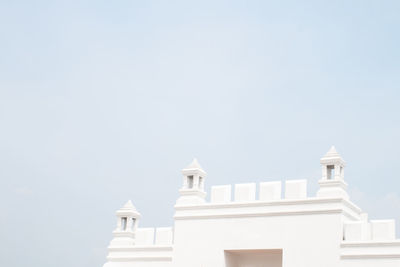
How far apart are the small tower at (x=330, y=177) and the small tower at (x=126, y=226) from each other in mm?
8212

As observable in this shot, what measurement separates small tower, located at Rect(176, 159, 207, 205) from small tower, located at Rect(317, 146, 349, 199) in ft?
15.4

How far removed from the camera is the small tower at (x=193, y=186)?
70.9 ft

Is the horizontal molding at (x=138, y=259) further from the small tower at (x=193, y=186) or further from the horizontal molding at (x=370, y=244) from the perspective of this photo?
the horizontal molding at (x=370, y=244)

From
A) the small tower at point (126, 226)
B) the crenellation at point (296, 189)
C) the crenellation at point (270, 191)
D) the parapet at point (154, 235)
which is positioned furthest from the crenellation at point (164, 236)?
the crenellation at point (296, 189)

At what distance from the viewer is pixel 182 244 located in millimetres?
20969

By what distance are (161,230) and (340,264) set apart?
7026mm

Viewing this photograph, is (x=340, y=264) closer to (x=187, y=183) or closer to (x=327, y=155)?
(x=327, y=155)

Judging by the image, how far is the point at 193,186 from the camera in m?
21.8

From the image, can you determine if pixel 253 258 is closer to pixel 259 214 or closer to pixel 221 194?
pixel 259 214

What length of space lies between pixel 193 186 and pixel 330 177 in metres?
5.11

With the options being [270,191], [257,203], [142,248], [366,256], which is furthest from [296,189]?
[142,248]

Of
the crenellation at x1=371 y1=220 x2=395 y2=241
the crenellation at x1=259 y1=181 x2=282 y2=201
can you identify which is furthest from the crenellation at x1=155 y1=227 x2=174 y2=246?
the crenellation at x1=371 y1=220 x2=395 y2=241

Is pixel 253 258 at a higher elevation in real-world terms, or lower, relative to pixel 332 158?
lower

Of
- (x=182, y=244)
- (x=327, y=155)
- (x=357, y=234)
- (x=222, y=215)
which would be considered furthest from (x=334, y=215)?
(x=182, y=244)
